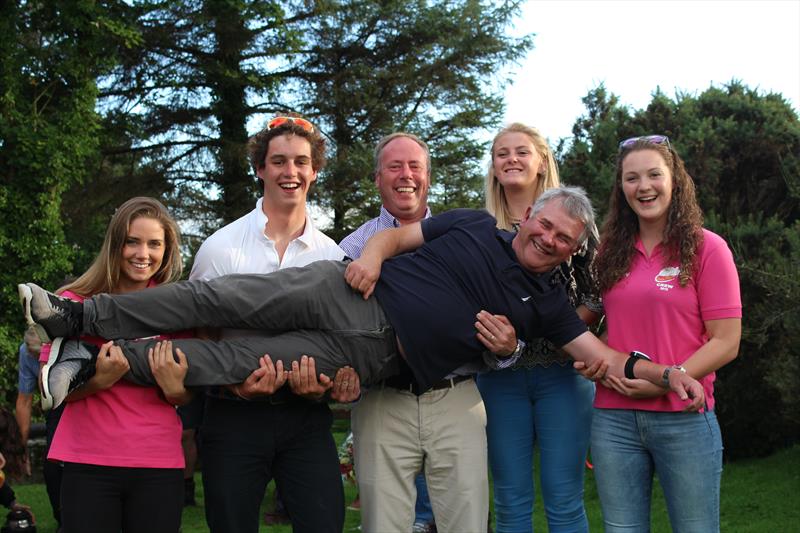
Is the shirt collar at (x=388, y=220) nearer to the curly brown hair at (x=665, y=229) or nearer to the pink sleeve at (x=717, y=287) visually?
the curly brown hair at (x=665, y=229)

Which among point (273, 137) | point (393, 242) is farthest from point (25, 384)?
point (393, 242)

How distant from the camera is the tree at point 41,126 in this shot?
14.2m

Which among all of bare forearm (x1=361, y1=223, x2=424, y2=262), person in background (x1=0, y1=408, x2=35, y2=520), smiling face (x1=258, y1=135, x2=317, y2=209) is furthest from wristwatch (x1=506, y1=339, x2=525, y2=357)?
person in background (x1=0, y1=408, x2=35, y2=520)

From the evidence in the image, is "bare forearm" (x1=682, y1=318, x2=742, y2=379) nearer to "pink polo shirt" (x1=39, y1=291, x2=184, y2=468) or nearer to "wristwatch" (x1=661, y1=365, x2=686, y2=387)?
"wristwatch" (x1=661, y1=365, x2=686, y2=387)

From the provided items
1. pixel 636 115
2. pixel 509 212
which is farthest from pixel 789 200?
pixel 509 212

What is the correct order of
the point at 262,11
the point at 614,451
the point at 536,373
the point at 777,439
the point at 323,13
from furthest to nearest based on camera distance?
the point at 323,13 < the point at 262,11 < the point at 777,439 < the point at 536,373 < the point at 614,451

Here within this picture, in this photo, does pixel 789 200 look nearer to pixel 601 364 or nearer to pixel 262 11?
pixel 601 364

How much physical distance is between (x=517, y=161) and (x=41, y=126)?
12.5 meters

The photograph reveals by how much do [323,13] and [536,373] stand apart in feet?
49.1

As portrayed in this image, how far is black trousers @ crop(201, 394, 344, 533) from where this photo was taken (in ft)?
11.6

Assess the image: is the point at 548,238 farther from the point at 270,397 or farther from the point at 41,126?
the point at 41,126

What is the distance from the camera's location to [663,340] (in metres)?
3.64

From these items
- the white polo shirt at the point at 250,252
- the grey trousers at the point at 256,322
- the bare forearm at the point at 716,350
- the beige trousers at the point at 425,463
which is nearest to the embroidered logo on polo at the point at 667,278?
the bare forearm at the point at 716,350

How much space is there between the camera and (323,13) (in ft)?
57.5
